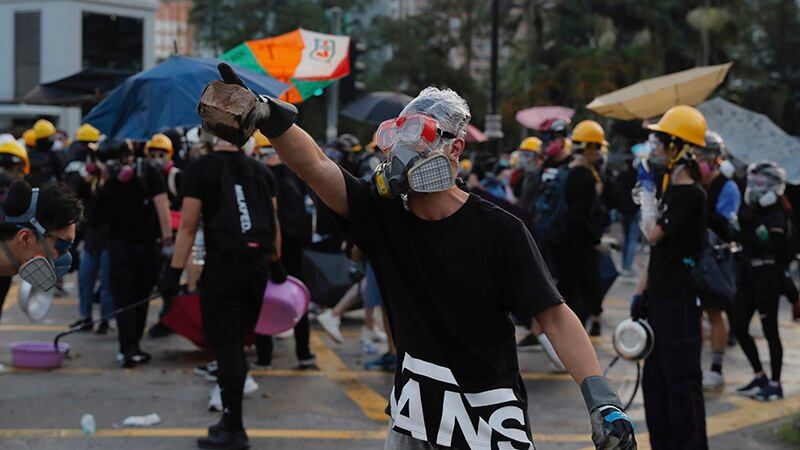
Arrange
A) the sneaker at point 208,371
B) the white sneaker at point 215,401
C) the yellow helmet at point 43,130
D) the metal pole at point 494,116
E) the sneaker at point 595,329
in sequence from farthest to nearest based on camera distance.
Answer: the metal pole at point 494,116 → the yellow helmet at point 43,130 → the sneaker at point 595,329 → the sneaker at point 208,371 → the white sneaker at point 215,401

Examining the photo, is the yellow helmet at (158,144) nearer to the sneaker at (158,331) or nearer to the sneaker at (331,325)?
the sneaker at (158,331)

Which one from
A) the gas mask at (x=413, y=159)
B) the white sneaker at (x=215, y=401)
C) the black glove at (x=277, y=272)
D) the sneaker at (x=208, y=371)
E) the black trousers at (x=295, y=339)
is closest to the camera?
the gas mask at (x=413, y=159)

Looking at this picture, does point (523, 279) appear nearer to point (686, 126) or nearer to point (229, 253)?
point (686, 126)

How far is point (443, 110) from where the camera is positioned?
3248mm

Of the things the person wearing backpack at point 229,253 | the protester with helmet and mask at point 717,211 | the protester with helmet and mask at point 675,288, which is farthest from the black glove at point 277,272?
the protester with helmet and mask at point 717,211

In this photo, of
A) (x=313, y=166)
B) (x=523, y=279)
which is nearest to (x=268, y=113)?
(x=313, y=166)

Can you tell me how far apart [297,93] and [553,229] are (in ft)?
8.64

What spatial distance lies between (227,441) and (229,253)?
1.06m

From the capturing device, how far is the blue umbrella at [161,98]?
808 cm

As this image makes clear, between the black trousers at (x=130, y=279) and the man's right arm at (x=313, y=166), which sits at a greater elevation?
the man's right arm at (x=313, y=166)

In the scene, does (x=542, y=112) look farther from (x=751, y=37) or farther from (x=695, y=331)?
(x=751, y=37)

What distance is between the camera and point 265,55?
9836mm

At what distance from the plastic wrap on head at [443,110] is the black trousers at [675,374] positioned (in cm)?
249

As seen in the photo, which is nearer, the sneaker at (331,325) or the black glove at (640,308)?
the black glove at (640,308)
